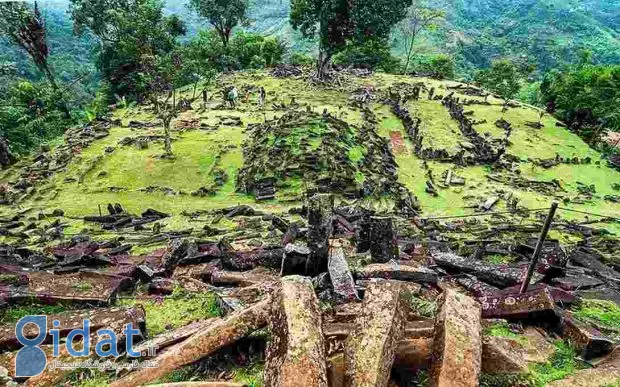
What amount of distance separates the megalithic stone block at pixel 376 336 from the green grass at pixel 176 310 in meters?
1.77

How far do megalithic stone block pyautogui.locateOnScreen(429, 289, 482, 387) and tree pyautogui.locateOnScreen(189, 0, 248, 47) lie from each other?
1434 inches

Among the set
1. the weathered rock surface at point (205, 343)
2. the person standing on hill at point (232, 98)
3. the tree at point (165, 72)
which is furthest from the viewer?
the person standing on hill at point (232, 98)

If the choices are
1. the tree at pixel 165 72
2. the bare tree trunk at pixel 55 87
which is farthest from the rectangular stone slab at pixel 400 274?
Result: the bare tree trunk at pixel 55 87

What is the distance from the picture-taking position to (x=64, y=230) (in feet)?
33.7

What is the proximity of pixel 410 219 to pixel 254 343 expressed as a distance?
8.59 metres

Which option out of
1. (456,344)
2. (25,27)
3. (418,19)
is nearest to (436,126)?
(456,344)

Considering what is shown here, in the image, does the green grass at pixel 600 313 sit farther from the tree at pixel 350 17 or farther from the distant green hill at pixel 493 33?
the distant green hill at pixel 493 33

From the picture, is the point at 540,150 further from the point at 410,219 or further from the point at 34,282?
the point at 34,282

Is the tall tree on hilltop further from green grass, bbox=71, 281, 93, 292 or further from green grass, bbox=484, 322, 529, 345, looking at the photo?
green grass, bbox=484, 322, 529, 345

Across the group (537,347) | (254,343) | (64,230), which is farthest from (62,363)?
(64,230)

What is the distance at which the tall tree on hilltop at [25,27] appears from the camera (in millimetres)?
22031

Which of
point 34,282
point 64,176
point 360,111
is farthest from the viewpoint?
point 360,111

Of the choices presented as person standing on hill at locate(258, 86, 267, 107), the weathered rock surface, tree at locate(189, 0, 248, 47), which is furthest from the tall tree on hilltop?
the weathered rock surface
